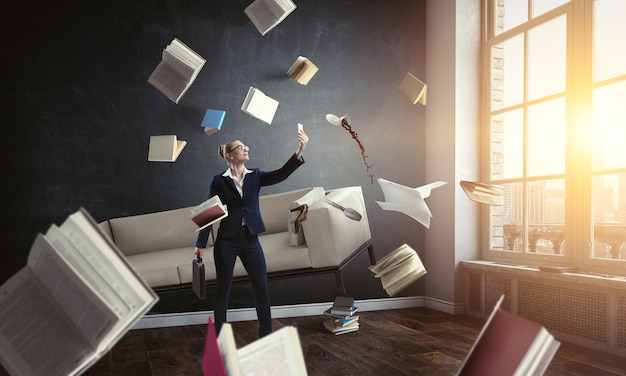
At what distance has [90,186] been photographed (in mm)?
3910

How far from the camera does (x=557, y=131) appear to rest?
3488mm

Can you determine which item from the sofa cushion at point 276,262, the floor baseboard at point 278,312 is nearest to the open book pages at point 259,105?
the sofa cushion at point 276,262

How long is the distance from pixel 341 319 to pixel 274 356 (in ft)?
7.77

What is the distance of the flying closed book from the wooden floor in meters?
1.97

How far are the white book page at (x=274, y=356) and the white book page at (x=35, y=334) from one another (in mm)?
359

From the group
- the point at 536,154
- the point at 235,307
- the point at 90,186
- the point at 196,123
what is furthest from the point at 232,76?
the point at 536,154

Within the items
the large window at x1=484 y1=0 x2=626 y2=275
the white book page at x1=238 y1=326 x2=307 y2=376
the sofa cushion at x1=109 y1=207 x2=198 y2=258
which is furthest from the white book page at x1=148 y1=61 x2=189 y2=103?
the white book page at x1=238 y1=326 x2=307 y2=376

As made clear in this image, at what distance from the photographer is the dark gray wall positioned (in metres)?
3.79

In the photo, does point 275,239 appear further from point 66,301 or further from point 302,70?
point 66,301

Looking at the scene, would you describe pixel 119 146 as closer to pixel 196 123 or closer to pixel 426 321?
A: pixel 196 123

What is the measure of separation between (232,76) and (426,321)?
2480 mm

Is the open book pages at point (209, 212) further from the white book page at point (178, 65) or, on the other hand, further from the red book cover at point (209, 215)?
the white book page at point (178, 65)

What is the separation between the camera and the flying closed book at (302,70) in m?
4.19

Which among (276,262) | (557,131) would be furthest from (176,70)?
(557,131)
